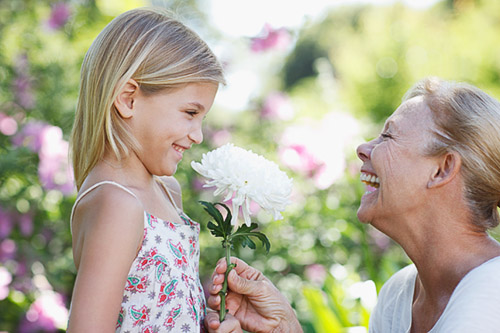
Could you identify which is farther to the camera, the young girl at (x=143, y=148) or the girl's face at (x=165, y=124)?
the girl's face at (x=165, y=124)

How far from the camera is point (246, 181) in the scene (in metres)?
1.61

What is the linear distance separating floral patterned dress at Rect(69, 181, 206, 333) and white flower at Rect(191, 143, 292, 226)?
0.21 metres

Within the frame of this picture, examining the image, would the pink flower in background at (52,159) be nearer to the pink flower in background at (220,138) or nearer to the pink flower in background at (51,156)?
the pink flower in background at (51,156)

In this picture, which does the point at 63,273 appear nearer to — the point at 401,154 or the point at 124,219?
the point at 124,219

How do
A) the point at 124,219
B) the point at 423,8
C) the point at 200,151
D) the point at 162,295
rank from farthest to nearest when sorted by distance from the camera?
the point at 423,8 → the point at 200,151 → the point at 162,295 → the point at 124,219

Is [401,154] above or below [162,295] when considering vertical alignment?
above

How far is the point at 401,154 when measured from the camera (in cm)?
190

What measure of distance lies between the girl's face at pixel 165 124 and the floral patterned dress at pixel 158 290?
171 millimetres

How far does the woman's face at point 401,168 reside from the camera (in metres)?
1.87

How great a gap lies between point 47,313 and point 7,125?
1.12 metres

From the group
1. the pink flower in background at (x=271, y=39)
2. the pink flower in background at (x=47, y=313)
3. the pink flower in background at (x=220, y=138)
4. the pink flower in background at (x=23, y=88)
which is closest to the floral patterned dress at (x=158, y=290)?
the pink flower in background at (x=47, y=313)

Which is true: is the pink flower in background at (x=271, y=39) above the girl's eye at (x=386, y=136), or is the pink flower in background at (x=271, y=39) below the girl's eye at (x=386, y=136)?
above

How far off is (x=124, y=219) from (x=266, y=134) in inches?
109

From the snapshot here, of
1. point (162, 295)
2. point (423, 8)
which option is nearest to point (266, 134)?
A: point (162, 295)
